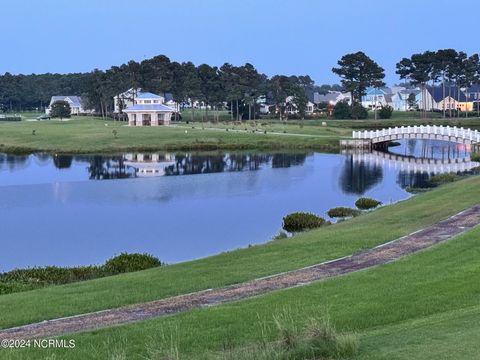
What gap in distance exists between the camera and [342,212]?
111 ft

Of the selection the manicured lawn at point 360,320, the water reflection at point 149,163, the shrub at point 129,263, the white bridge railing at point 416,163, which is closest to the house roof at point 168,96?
the water reflection at point 149,163

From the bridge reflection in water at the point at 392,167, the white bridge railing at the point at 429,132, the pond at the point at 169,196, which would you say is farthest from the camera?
the white bridge railing at the point at 429,132

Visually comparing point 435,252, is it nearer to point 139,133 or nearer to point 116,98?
point 139,133

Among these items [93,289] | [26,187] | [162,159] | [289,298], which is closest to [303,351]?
[289,298]

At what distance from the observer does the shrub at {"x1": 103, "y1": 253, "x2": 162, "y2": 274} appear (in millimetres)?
22047

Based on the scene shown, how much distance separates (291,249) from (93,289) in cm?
676

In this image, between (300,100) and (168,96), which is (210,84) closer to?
(168,96)

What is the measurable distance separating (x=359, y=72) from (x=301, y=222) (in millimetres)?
97516

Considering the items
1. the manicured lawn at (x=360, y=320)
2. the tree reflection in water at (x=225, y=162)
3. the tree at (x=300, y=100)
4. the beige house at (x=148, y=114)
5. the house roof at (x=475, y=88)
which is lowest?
the tree reflection in water at (x=225, y=162)

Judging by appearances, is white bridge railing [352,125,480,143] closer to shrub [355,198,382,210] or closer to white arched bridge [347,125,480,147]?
white arched bridge [347,125,480,147]

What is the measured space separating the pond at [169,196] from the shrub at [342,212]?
721 millimetres

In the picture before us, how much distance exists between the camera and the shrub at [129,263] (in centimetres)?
2205

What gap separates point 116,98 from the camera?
132 metres

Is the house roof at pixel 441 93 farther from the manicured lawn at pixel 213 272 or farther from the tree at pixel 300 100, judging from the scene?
the manicured lawn at pixel 213 272
